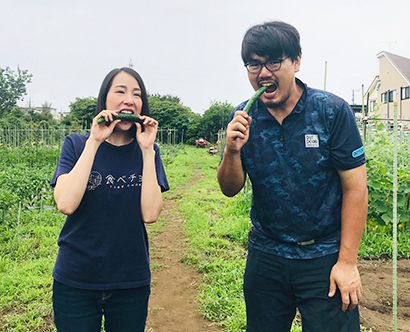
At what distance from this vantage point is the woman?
6.01ft

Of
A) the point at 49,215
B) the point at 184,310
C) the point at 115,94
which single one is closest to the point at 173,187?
the point at 49,215

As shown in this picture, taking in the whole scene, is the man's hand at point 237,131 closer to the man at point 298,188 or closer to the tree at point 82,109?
the man at point 298,188

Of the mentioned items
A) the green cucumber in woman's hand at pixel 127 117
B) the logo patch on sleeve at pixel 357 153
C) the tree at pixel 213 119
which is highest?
the tree at pixel 213 119

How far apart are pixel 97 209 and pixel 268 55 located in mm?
1198

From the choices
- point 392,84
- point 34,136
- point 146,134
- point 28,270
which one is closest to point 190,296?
point 28,270

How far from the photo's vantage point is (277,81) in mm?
1871

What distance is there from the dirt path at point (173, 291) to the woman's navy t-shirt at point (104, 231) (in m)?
1.85

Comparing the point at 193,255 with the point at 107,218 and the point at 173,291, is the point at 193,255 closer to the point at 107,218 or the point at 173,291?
the point at 173,291

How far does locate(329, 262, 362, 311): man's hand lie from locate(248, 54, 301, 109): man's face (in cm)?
88

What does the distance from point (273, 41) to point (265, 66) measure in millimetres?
129

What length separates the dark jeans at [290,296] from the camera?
70.1 inches

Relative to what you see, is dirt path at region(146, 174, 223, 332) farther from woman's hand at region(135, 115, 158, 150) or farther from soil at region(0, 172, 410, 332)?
woman's hand at region(135, 115, 158, 150)

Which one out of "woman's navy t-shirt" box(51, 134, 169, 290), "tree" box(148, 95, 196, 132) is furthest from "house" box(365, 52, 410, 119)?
"woman's navy t-shirt" box(51, 134, 169, 290)

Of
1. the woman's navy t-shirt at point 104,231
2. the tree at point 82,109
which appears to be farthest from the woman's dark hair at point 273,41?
the tree at point 82,109
